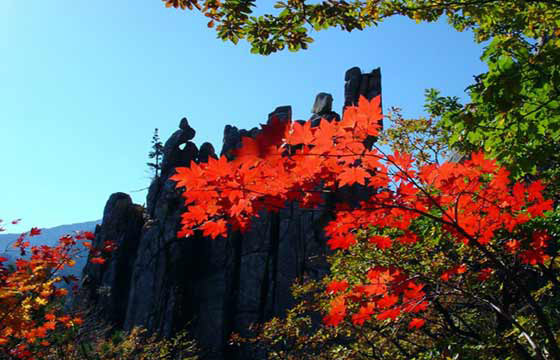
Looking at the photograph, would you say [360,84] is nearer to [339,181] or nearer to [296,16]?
[296,16]

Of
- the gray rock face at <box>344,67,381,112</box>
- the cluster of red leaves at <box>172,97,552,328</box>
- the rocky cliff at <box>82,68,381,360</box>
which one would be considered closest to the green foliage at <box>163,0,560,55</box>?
the cluster of red leaves at <box>172,97,552,328</box>

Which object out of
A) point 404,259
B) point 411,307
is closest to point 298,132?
point 411,307

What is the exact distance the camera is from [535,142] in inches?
119

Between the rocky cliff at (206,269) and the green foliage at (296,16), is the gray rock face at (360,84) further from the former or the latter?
the green foliage at (296,16)

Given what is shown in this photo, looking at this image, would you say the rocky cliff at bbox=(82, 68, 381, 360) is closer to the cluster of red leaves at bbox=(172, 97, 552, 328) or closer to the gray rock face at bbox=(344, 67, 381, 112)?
the gray rock face at bbox=(344, 67, 381, 112)

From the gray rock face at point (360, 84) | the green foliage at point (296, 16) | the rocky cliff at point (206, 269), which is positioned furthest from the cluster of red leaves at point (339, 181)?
the gray rock face at point (360, 84)

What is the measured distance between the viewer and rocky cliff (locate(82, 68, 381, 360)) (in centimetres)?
2083

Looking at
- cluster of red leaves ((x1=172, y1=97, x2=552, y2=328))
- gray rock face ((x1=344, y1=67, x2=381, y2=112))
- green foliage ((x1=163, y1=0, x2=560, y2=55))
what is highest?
gray rock face ((x1=344, y1=67, x2=381, y2=112))

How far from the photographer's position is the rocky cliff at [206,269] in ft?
68.3

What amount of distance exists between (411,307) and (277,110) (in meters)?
26.2

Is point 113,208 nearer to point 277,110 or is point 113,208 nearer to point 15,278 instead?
point 277,110

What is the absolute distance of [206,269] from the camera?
76.7 ft

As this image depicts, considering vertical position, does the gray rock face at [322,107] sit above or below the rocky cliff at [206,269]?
above

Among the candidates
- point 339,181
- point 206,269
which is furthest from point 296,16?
point 206,269
